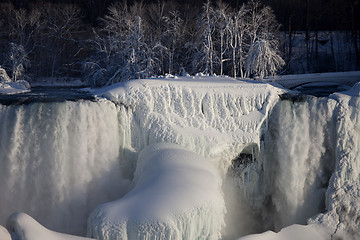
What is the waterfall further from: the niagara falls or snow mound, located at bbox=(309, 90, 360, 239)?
snow mound, located at bbox=(309, 90, 360, 239)

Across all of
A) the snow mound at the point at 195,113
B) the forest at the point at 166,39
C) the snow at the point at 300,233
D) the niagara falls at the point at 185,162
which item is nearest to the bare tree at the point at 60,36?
the forest at the point at 166,39

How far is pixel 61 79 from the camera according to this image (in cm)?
3061

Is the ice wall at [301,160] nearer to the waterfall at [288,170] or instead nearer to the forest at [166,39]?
the waterfall at [288,170]

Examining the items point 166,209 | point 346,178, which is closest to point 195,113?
point 166,209

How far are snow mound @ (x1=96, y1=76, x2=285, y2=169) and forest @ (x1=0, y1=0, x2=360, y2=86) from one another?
472 inches

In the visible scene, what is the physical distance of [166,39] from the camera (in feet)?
89.2

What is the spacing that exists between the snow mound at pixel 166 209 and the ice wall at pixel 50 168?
133 centimetres

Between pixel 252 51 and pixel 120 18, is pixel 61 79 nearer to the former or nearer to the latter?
pixel 120 18

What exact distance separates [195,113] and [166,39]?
60.2 ft


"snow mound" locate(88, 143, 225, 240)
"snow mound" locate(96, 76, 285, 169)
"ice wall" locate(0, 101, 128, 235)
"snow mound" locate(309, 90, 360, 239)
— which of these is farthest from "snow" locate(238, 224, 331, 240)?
"ice wall" locate(0, 101, 128, 235)

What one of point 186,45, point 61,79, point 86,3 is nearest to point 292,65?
point 186,45

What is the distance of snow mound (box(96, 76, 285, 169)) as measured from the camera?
930cm

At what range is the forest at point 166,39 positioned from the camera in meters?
23.3

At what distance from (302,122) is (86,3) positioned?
33438mm
